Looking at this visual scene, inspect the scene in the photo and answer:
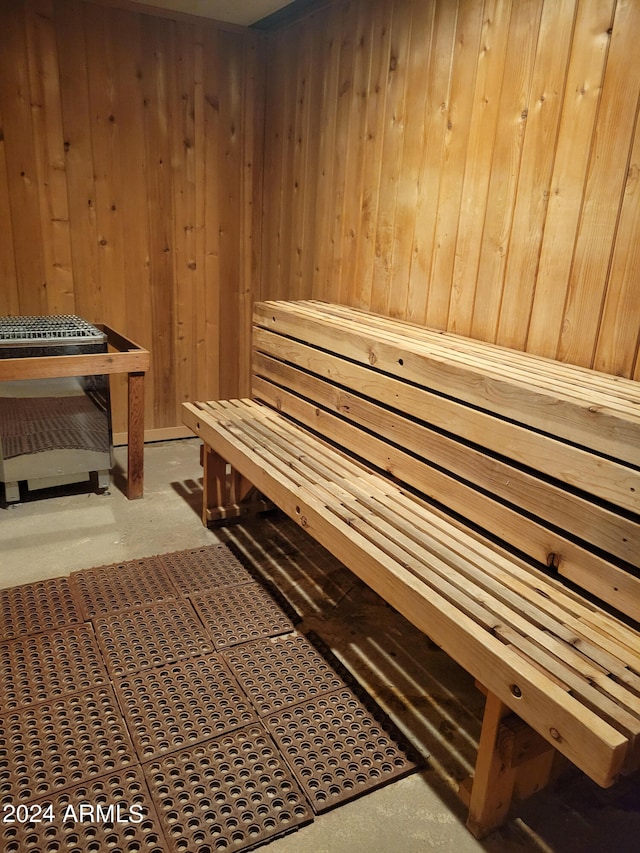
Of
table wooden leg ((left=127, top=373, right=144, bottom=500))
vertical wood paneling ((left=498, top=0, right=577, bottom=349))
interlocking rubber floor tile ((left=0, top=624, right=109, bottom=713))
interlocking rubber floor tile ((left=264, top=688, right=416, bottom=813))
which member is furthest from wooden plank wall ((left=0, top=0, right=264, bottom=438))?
interlocking rubber floor tile ((left=264, top=688, right=416, bottom=813))

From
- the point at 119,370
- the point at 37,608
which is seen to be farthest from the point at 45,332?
the point at 37,608

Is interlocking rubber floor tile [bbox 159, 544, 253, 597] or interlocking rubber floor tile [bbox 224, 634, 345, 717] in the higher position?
interlocking rubber floor tile [bbox 224, 634, 345, 717]

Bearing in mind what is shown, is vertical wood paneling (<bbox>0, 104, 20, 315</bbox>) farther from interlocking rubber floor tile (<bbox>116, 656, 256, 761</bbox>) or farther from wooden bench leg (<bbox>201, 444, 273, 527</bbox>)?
interlocking rubber floor tile (<bbox>116, 656, 256, 761</bbox>)

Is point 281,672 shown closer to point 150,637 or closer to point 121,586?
point 150,637

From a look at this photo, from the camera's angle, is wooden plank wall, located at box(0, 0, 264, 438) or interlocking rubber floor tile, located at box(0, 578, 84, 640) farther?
wooden plank wall, located at box(0, 0, 264, 438)

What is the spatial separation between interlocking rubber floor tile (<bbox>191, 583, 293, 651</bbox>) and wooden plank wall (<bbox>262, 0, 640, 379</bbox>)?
1460 millimetres

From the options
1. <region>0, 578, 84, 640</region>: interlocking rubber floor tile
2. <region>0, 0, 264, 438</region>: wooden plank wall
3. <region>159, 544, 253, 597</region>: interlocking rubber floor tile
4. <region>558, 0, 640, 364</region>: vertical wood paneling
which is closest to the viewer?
<region>558, 0, 640, 364</region>: vertical wood paneling

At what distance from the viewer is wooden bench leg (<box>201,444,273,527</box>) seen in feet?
11.3

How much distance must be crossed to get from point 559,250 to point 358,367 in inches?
35.1

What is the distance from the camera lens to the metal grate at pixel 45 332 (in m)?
3.39

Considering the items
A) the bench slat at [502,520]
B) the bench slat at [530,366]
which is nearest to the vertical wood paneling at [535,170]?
the bench slat at [530,366]

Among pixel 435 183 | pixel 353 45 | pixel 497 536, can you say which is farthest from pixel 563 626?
pixel 353 45

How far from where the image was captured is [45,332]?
3508 mm

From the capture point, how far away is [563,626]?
5.71ft
